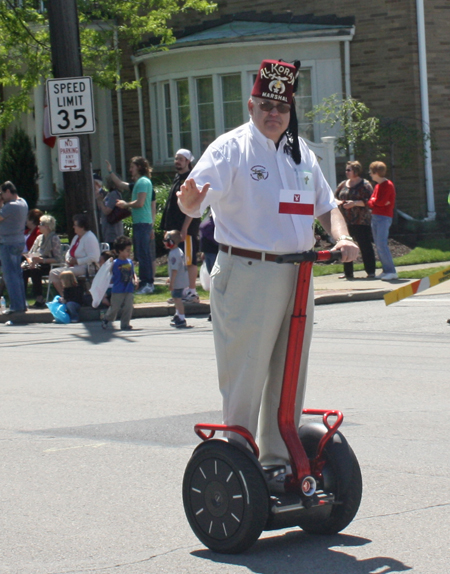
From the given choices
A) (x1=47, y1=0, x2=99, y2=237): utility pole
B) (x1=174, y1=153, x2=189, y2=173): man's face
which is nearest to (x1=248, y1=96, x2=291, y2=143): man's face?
(x1=174, y1=153, x2=189, y2=173): man's face

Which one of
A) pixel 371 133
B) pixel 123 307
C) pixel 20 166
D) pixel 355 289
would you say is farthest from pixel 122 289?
pixel 20 166

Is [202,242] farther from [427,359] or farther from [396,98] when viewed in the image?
[396,98]

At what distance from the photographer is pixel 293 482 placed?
4156mm

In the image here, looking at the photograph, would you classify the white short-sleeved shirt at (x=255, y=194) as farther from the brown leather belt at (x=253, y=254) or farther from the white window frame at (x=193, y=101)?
the white window frame at (x=193, y=101)

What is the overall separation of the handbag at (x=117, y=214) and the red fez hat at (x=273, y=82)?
11348mm

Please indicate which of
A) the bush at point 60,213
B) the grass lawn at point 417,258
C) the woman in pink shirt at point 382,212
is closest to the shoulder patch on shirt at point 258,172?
the woman in pink shirt at point 382,212

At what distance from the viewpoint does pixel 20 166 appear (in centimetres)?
2427

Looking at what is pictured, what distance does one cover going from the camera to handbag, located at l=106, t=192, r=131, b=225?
15.5m

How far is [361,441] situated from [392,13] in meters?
16.9

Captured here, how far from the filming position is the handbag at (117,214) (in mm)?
15523

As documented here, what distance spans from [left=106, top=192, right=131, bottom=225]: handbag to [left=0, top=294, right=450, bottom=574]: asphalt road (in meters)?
4.45

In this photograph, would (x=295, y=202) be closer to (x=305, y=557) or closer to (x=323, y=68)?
(x=305, y=557)

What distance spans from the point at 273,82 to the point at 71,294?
9816 mm

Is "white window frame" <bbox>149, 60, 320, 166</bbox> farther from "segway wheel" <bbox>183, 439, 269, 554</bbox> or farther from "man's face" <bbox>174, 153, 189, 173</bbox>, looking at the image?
"segway wheel" <bbox>183, 439, 269, 554</bbox>
